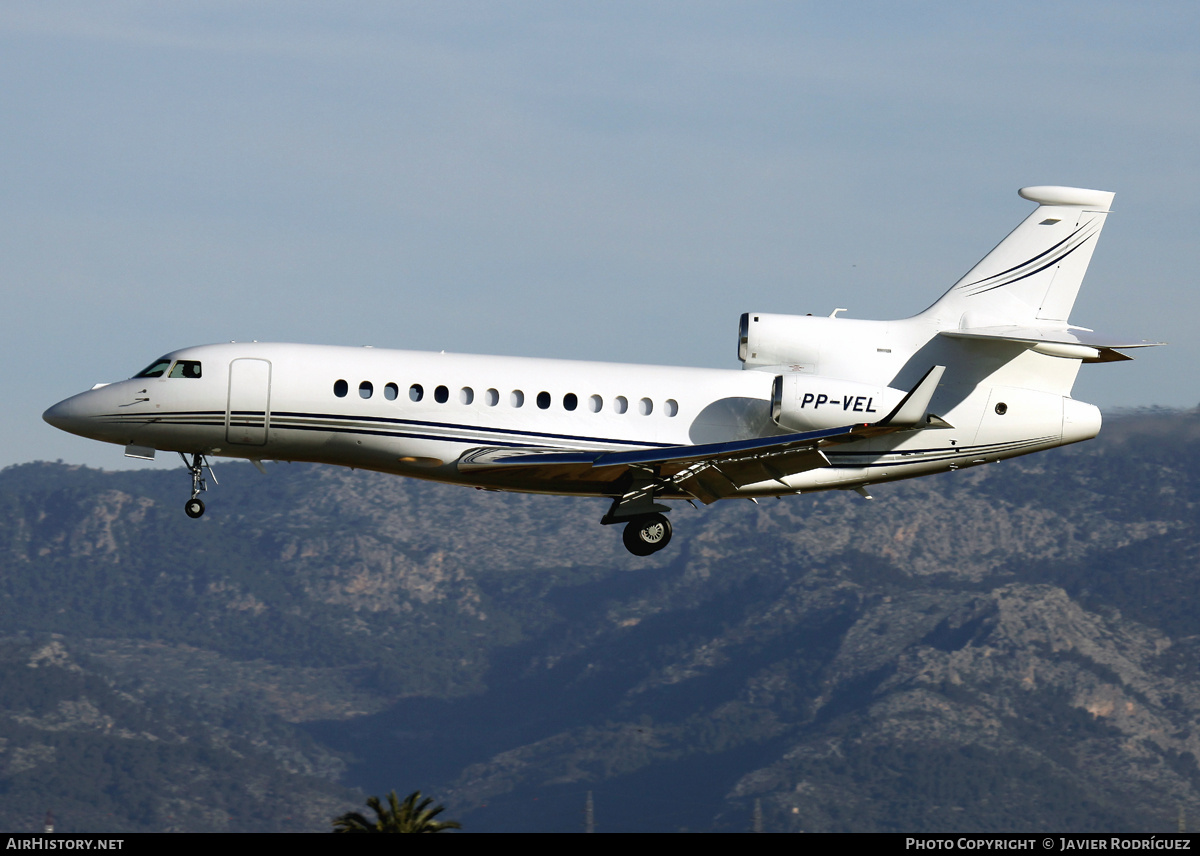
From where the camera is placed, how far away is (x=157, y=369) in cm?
3359

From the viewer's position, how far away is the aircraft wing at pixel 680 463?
30.8 metres

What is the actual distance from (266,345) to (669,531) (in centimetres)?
955

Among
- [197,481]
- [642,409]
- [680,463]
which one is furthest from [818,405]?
[197,481]

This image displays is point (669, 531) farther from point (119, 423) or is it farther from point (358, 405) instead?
point (119, 423)

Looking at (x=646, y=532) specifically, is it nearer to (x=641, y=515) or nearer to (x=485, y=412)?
(x=641, y=515)

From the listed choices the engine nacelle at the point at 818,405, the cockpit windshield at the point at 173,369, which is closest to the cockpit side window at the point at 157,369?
the cockpit windshield at the point at 173,369

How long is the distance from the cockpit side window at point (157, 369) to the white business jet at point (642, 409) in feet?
0.13

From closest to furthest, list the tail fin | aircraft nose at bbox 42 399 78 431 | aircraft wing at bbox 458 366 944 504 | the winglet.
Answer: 1. the winglet
2. aircraft wing at bbox 458 366 944 504
3. aircraft nose at bbox 42 399 78 431
4. the tail fin

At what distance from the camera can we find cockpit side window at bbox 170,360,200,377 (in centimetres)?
3316

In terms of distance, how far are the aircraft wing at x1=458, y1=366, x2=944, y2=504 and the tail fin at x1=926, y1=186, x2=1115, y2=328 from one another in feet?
18.4

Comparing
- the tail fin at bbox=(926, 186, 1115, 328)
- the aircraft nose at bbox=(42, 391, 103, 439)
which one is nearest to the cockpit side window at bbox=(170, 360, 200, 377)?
the aircraft nose at bbox=(42, 391, 103, 439)

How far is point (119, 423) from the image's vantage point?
1314 inches

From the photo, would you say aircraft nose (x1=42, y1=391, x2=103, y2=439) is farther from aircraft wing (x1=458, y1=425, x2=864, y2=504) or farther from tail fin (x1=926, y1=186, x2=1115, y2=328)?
tail fin (x1=926, y1=186, x2=1115, y2=328)

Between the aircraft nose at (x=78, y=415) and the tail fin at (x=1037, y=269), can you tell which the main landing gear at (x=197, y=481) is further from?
the tail fin at (x=1037, y=269)
